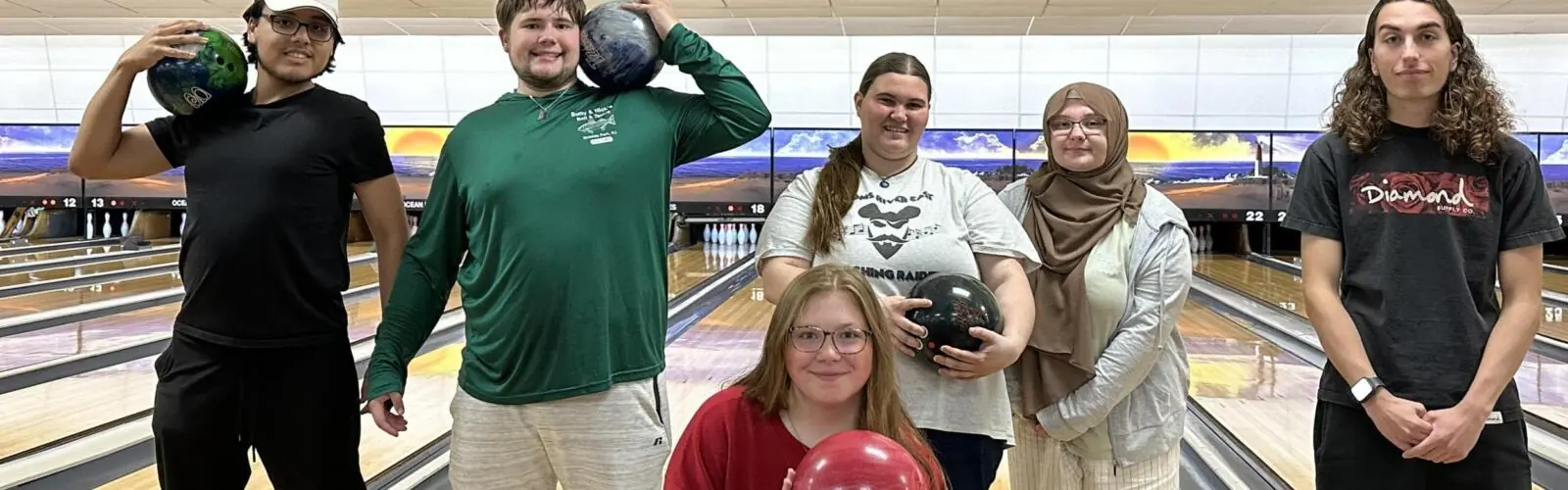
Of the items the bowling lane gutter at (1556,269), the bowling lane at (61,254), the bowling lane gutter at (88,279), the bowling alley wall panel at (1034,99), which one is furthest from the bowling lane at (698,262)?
the bowling lane gutter at (1556,269)

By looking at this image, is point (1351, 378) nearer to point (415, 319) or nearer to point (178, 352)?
point (415, 319)

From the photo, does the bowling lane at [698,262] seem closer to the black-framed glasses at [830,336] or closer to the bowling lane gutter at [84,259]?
the bowling lane gutter at [84,259]

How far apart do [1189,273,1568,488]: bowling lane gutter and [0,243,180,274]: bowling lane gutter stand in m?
6.45

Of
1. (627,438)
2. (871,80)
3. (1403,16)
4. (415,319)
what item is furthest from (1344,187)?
(415,319)

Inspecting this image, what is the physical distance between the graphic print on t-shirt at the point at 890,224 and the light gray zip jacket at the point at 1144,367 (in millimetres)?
380

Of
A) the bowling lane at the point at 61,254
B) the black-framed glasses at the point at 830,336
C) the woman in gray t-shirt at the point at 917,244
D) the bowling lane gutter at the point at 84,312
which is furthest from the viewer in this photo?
the bowling lane at the point at 61,254

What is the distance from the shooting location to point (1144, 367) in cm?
160

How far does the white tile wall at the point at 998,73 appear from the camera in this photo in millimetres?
7852

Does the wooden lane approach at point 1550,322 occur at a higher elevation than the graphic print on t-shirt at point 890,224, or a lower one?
lower

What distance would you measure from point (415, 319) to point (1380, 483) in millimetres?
1389

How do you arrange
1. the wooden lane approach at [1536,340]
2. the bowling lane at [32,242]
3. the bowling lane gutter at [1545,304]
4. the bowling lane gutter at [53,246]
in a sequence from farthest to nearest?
the bowling lane at [32,242]
the bowling lane gutter at [53,246]
the bowling lane gutter at [1545,304]
the wooden lane approach at [1536,340]

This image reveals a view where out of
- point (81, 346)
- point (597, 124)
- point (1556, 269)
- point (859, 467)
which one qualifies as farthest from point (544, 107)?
point (1556, 269)

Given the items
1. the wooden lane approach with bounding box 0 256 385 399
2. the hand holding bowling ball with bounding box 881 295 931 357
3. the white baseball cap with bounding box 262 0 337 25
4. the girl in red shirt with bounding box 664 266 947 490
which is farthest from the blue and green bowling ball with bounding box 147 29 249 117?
the wooden lane approach with bounding box 0 256 385 399

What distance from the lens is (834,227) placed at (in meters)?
1.45
